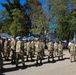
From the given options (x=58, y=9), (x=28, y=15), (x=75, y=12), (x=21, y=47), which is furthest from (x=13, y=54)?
(x=28, y=15)

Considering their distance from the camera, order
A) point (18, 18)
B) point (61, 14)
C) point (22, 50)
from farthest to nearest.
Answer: point (18, 18) → point (61, 14) → point (22, 50)

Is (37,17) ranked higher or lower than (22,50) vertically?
higher

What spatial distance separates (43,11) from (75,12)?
A: 11459 mm

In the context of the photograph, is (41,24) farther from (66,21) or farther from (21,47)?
(21,47)

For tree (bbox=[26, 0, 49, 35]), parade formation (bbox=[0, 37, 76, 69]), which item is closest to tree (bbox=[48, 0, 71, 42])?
tree (bbox=[26, 0, 49, 35])

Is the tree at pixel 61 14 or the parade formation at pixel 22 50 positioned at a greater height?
the tree at pixel 61 14

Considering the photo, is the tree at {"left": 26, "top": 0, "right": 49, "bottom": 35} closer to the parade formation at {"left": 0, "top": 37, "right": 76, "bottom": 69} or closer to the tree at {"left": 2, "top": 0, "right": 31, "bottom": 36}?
the tree at {"left": 2, "top": 0, "right": 31, "bottom": 36}

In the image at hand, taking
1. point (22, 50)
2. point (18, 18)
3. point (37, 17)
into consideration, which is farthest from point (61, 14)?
point (22, 50)

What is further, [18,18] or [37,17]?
[37,17]

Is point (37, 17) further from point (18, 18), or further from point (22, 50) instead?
point (22, 50)

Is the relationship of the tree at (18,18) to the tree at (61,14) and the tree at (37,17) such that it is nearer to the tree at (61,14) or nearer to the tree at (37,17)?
the tree at (37,17)

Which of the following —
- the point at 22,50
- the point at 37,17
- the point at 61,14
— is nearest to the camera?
the point at 22,50

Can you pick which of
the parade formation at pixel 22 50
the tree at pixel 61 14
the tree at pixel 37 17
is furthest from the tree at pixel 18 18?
the parade formation at pixel 22 50

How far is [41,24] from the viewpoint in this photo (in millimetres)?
52906
